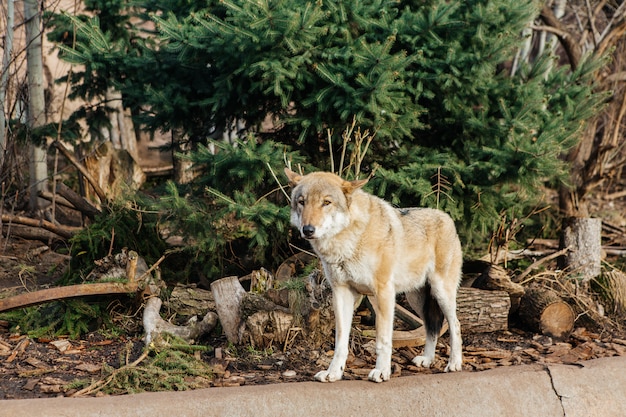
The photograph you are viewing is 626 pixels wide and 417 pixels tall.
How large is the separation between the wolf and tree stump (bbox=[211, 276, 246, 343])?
1.35 meters

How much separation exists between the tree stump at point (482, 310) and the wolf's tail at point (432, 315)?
1.01 m

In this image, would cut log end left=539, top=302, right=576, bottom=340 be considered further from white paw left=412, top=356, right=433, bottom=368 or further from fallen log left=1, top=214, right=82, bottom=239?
fallen log left=1, top=214, right=82, bottom=239

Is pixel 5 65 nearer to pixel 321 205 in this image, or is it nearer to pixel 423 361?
pixel 321 205

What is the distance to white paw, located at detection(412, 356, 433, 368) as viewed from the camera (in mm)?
6344

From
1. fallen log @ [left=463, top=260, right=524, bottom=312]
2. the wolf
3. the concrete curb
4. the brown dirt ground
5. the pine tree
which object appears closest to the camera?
the concrete curb

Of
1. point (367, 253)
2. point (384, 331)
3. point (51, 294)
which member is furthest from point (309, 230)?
point (51, 294)

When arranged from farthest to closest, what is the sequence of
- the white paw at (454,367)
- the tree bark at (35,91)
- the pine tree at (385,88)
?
the tree bark at (35,91) < the pine tree at (385,88) < the white paw at (454,367)

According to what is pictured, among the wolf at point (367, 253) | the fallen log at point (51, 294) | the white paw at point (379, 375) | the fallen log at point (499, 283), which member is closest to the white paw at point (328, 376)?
the wolf at point (367, 253)

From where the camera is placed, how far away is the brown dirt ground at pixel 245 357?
19.2 ft

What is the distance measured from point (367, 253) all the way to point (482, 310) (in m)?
2.41

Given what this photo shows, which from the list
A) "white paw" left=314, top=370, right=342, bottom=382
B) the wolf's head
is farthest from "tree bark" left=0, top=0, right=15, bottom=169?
"white paw" left=314, top=370, right=342, bottom=382

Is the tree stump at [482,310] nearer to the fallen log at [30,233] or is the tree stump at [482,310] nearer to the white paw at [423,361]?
the white paw at [423,361]

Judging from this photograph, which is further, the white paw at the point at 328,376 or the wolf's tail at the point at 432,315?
the wolf's tail at the point at 432,315

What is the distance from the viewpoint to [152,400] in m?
5.14
